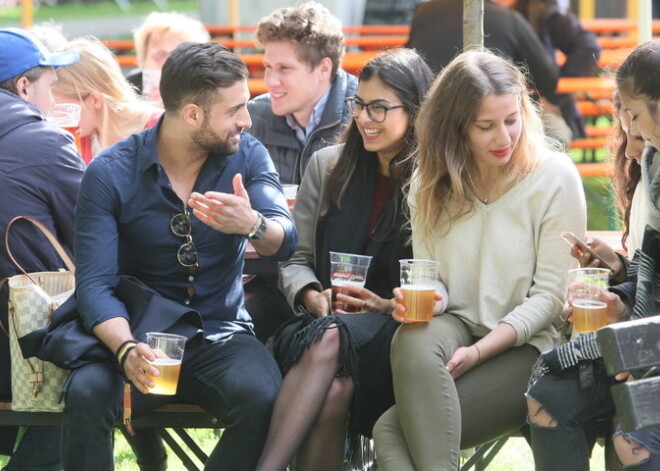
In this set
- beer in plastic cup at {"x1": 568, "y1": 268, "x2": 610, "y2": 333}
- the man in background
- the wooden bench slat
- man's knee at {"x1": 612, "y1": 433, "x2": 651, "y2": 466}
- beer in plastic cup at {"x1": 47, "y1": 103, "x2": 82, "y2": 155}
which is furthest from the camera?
the man in background

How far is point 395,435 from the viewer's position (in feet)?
12.3

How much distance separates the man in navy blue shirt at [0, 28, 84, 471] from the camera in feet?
13.6

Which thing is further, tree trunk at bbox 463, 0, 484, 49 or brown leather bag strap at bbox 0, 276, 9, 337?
tree trunk at bbox 463, 0, 484, 49

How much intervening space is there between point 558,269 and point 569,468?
69 centimetres

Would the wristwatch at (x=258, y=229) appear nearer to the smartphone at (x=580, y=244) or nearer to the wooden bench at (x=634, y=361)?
the smartphone at (x=580, y=244)

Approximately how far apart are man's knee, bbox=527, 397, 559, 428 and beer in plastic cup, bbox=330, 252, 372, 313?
2.55 ft

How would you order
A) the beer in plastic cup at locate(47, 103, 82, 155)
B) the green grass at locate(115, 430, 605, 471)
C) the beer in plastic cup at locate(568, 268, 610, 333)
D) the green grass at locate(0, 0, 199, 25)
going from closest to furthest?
the beer in plastic cup at locate(568, 268, 610, 333) → the beer in plastic cup at locate(47, 103, 82, 155) → the green grass at locate(115, 430, 605, 471) → the green grass at locate(0, 0, 199, 25)

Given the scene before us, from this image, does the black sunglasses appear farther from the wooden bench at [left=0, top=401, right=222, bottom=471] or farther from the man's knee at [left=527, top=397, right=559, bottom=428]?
the man's knee at [left=527, top=397, right=559, bottom=428]

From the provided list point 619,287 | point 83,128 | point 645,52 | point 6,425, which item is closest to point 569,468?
point 619,287

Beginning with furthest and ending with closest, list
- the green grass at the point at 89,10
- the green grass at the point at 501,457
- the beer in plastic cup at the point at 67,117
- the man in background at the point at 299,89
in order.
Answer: the green grass at the point at 89,10
the man in background at the point at 299,89
the green grass at the point at 501,457
the beer in plastic cup at the point at 67,117

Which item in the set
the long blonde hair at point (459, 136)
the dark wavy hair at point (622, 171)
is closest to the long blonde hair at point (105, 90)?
the long blonde hair at point (459, 136)

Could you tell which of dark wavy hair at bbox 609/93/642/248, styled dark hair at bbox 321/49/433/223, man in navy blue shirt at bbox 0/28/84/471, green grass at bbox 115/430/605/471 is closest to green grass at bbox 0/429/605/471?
green grass at bbox 115/430/605/471

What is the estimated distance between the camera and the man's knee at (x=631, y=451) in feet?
10.7

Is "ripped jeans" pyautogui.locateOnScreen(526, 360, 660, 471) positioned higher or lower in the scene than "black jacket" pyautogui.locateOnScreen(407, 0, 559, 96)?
lower
